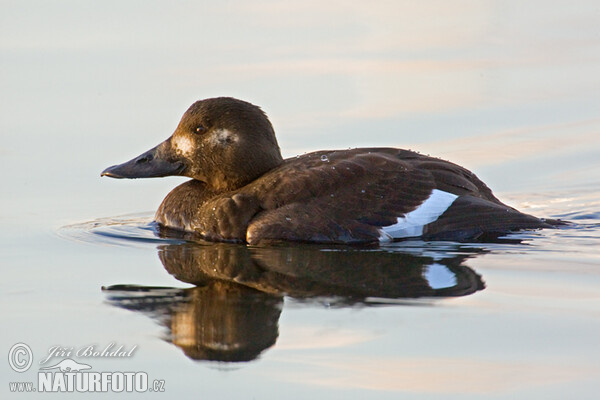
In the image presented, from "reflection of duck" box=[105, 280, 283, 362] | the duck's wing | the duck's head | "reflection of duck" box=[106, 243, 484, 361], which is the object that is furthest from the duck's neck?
"reflection of duck" box=[105, 280, 283, 362]

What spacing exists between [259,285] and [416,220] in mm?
1504

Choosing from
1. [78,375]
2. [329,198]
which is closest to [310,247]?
[329,198]

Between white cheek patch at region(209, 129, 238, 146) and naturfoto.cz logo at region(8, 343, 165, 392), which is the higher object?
white cheek patch at region(209, 129, 238, 146)

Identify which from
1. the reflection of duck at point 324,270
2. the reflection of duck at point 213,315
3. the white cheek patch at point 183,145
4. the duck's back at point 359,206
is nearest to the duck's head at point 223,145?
the white cheek patch at point 183,145

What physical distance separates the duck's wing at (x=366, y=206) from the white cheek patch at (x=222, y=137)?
1.59 feet

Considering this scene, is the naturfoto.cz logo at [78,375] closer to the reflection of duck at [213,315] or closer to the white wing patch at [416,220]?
the reflection of duck at [213,315]

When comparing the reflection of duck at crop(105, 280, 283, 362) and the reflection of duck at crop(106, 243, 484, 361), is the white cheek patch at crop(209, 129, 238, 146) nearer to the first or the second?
the reflection of duck at crop(106, 243, 484, 361)

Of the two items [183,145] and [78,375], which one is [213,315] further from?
[183,145]

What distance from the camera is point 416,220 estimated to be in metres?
7.13

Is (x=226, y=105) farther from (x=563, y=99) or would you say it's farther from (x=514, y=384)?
(x=563, y=99)

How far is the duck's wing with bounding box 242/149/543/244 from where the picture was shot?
7.03m

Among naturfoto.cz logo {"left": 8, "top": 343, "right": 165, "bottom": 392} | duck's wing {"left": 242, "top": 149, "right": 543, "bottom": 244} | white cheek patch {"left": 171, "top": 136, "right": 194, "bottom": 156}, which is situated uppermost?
white cheek patch {"left": 171, "top": 136, "right": 194, "bottom": 156}

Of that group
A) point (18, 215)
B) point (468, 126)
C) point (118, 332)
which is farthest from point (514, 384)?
point (468, 126)

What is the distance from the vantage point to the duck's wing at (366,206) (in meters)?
7.03
